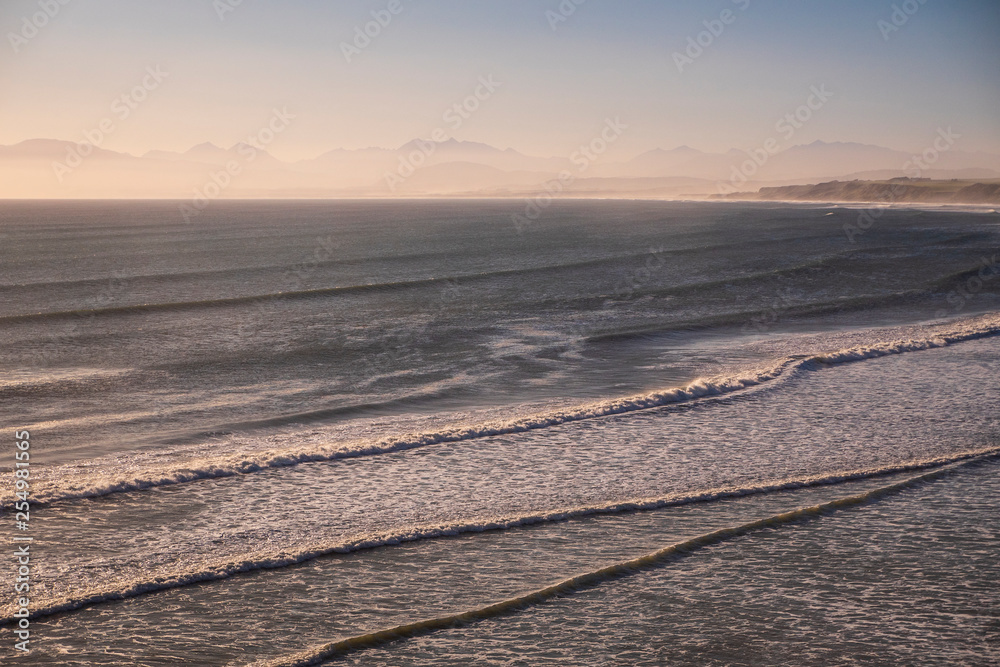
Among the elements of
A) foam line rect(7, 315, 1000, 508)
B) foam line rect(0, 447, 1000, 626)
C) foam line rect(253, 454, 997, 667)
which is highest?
foam line rect(7, 315, 1000, 508)

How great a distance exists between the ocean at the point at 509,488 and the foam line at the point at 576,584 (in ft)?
0.10

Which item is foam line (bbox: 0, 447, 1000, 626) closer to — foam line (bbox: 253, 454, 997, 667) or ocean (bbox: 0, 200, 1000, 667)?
ocean (bbox: 0, 200, 1000, 667)

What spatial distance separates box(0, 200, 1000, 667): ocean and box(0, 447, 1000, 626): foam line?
37 millimetres

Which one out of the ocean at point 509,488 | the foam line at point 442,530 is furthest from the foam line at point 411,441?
the foam line at point 442,530

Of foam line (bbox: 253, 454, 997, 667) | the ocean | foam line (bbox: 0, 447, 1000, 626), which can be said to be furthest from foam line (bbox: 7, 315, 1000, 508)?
foam line (bbox: 253, 454, 997, 667)

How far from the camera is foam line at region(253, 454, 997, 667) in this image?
21.4ft

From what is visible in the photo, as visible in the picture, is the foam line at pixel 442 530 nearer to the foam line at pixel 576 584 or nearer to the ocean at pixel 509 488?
the ocean at pixel 509 488

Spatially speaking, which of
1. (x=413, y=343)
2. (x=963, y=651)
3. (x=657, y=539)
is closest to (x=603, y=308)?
(x=413, y=343)

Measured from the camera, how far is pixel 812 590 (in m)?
7.45

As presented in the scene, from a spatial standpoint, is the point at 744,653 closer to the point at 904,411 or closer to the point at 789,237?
the point at 904,411

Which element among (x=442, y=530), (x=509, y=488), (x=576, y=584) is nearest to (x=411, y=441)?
(x=509, y=488)

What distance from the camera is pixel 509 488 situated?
10570 mm

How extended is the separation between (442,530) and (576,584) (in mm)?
2000

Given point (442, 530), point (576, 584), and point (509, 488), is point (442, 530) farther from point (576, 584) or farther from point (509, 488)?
point (576, 584)
